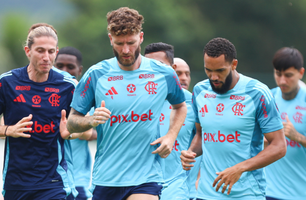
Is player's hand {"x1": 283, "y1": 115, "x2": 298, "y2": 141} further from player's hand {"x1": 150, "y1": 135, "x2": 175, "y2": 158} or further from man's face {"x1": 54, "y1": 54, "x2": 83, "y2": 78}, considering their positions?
man's face {"x1": 54, "y1": 54, "x2": 83, "y2": 78}

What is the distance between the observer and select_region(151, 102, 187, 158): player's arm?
14.7ft

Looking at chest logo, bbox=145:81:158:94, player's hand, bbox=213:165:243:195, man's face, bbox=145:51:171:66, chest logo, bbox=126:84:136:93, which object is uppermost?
man's face, bbox=145:51:171:66

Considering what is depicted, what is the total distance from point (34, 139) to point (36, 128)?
124mm

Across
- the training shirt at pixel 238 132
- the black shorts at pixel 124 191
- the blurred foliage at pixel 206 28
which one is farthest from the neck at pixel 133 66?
the blurred foliage at pixel 206 28

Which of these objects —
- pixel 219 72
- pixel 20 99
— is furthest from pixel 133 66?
pixel 20 99

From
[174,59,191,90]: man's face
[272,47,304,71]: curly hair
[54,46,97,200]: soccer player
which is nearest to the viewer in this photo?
[272,47,304,71]: curly hair

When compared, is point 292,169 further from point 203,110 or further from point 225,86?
point 225,86

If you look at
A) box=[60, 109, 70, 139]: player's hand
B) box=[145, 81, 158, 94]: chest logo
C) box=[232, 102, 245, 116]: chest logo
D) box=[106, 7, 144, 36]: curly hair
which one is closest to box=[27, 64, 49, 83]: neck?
box=[60, 109, 70, 139]: player's hand

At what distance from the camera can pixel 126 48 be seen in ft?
15.0

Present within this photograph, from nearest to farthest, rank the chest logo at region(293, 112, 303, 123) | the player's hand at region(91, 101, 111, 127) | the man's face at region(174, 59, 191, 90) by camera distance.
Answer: the player's hand at region(91, 101, 111, 127)
the chest logo at region(293, 112, 303, 123)
the man's face at region(174, 59, 191, 90)

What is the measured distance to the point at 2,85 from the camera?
518cm

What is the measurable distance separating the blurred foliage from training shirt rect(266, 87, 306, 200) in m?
21.5

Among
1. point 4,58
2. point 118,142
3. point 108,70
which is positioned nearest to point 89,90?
point 108,70

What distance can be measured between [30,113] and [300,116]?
3.59 meters
